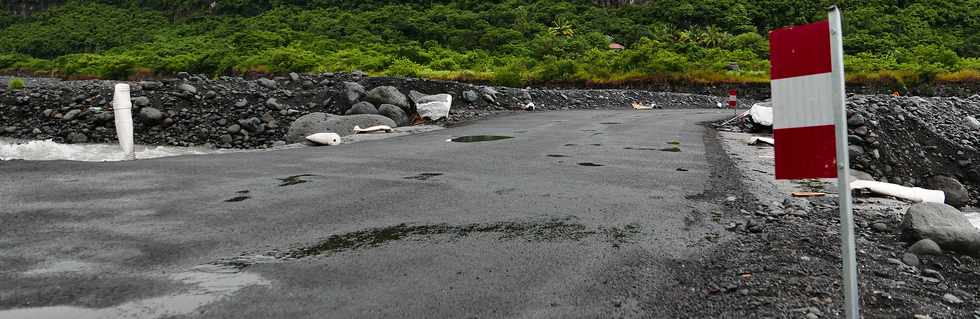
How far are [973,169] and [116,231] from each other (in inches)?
432

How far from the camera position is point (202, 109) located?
1466cm

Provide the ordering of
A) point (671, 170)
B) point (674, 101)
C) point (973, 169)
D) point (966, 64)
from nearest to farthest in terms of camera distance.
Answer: point (671, 170)
point (973, 169)
point (674, 101)
point (966, 64)

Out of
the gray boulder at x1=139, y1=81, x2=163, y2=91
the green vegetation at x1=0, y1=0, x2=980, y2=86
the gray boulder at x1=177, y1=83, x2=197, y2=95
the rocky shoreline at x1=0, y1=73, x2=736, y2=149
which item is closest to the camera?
the rocky shoreline at x1=0, y1=73, x2=736, y2=149

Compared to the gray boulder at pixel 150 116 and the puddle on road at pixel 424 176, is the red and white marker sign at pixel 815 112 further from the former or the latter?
the gray boulder at pixel 150 116

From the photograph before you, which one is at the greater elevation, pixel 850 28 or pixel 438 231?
pixel 850 28

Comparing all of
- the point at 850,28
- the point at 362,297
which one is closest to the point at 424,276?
the point at 362,297

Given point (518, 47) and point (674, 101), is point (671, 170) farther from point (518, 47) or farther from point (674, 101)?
point (518, 47)

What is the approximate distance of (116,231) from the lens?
4449 millimetres

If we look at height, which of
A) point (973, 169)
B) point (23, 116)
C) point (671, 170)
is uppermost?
point (23, 116)

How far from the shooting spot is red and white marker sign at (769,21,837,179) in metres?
2.90

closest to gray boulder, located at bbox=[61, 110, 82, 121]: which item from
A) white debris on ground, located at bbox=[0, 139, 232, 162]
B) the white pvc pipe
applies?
white debris on ground, located at bbox=[0, 139, 232, 162]

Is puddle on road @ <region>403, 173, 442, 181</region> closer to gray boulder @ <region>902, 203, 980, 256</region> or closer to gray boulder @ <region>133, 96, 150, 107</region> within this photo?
gray boulder @ <region>902, 203, 980, 256</region>

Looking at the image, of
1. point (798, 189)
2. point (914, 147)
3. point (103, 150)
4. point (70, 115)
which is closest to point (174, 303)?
point (798, 189)

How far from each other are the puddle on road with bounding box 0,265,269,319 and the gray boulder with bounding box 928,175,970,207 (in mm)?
8451
